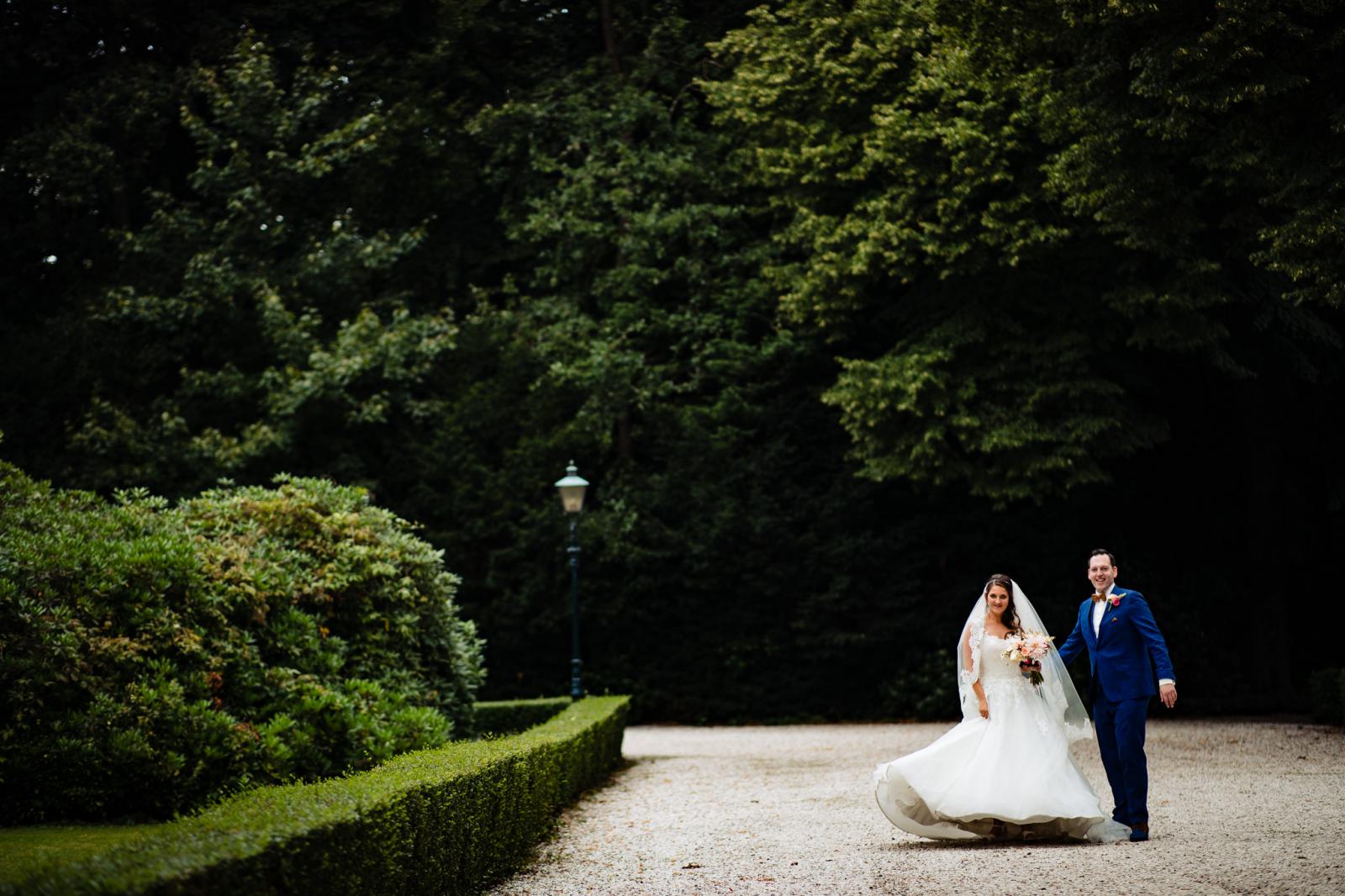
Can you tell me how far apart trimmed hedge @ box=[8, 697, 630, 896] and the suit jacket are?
12.9ft

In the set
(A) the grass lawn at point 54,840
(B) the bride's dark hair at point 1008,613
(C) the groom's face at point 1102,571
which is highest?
(C) the groom's face at point 1102,571

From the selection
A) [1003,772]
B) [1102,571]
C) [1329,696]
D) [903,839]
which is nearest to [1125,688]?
[1102,571]

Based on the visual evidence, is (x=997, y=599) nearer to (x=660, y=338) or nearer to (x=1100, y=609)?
(x=1100, y=609)

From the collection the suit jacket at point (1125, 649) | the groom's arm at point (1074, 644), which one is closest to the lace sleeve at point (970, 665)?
the groom's arm at point (1074, 644)

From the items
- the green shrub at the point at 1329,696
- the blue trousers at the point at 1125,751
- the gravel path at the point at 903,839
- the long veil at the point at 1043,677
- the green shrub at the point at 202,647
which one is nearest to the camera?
the gravel path at the point at 903,839

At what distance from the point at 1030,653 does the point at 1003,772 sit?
809 mm

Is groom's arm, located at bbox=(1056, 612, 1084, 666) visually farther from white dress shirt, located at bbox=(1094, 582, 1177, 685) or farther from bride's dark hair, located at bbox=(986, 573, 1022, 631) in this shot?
bride's dark hair, located at bbox=(986, 573, 1022, 631)

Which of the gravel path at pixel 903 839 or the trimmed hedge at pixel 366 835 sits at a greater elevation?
the trimmed hedge at pixel 366 835

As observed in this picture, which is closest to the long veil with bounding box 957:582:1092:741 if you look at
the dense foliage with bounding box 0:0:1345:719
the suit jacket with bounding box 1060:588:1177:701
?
the suit jacket with bounding box 1060:588:1177:701

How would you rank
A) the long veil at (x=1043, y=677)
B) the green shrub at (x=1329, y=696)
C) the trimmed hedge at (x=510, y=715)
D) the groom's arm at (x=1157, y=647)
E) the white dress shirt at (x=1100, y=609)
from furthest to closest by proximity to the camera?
the trimmed hedge at (x=510, y=715) → the green shrub at (x=1329, y=696) → the white dress shirt at (x=1100, y=609) → the long veil at (x=1043, y=677) → the groom's arm at (x=1157, y=647)

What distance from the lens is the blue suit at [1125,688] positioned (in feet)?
27.1

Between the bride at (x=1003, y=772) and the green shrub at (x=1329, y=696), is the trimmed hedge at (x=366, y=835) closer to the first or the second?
the bride at (x=1003, y=772)

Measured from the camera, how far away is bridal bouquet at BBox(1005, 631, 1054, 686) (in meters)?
8.52

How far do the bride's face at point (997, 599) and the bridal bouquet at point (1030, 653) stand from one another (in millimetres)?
269
